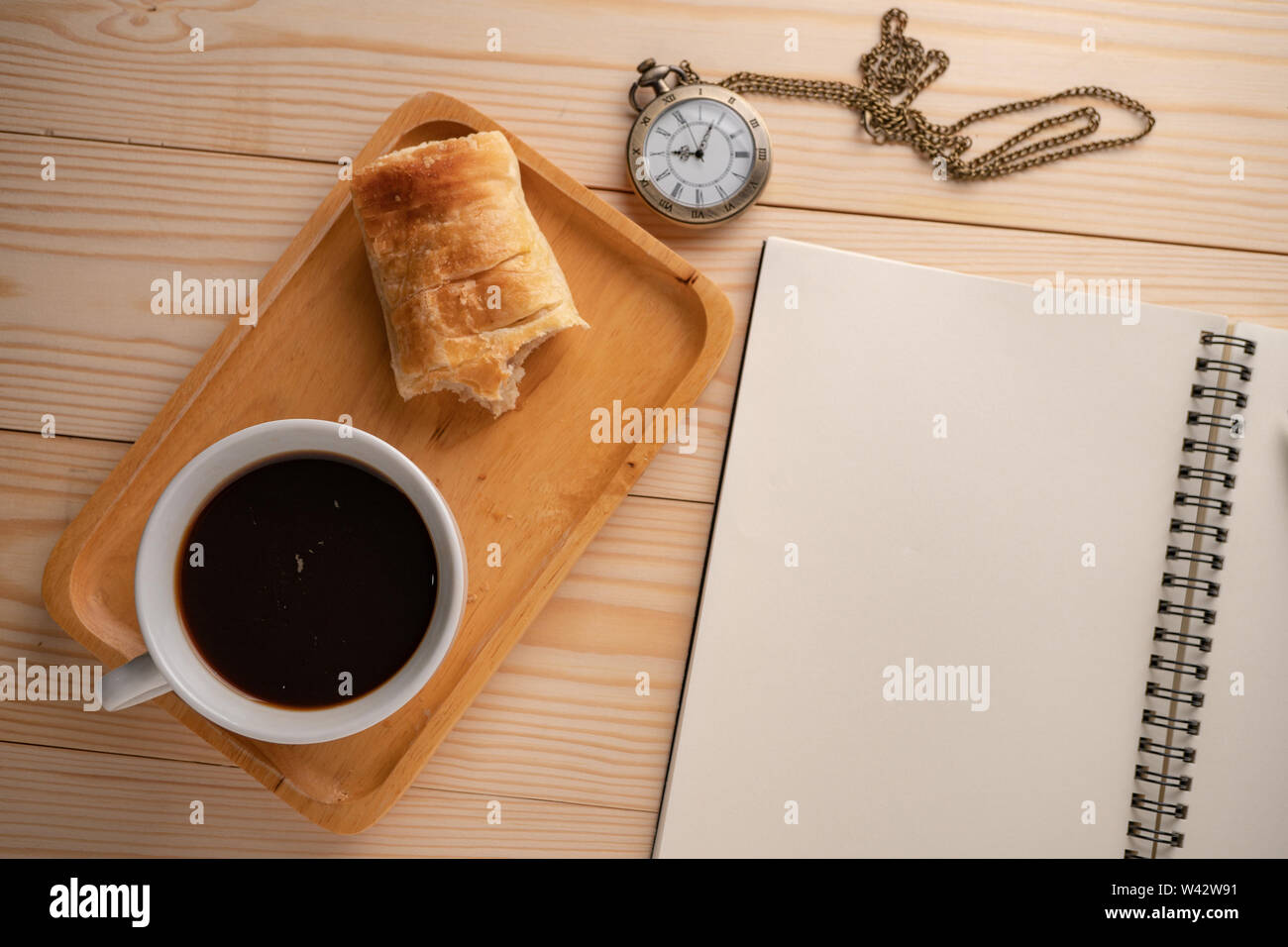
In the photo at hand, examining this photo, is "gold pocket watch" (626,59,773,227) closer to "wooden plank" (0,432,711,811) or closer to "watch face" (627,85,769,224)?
"watch face" (627,85,769,224)

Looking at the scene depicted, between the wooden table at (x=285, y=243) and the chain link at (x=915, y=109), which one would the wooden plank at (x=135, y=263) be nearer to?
the wooden table at (x=285, y=243)

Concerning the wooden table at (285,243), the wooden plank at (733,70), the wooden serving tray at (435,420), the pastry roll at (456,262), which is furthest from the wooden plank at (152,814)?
the wooden plank at (733,70)

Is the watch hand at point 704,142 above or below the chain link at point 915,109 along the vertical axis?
below

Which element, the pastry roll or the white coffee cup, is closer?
the white coffee cup

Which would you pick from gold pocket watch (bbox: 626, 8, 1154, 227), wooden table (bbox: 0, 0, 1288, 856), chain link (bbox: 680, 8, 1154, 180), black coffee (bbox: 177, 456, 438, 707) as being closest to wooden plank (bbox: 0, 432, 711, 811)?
wooden table (bbox: 0, 0, 1288, 856)

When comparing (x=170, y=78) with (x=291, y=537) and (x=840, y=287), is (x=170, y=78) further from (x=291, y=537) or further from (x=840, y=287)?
(x=840, y=287)

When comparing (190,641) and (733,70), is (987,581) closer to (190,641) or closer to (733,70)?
(733,70)
